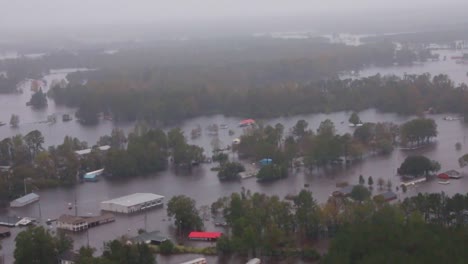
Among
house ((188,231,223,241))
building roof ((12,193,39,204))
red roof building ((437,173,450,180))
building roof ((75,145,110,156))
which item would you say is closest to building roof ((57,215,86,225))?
building roof ((12,193,39,204))

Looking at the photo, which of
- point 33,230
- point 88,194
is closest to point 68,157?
point 88,194

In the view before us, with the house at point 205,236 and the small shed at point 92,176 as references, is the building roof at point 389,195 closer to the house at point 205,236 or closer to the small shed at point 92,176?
the house at point 205,236

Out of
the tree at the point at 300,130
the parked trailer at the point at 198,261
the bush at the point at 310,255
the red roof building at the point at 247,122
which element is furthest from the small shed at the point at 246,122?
the parked trailer at the point at 198,261

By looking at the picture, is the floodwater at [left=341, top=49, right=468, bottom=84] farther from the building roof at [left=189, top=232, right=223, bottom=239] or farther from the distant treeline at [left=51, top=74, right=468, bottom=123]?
the building roof at [left=189, top=232, right=223, bottom=239]

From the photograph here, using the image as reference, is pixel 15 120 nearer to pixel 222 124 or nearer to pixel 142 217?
pixel 222 124

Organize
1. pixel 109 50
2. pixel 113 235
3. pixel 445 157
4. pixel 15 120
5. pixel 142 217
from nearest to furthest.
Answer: pixel 113 235 < pixel 142 217 < pixel 445 157 < pixel 15 120 < pixel 109 50
